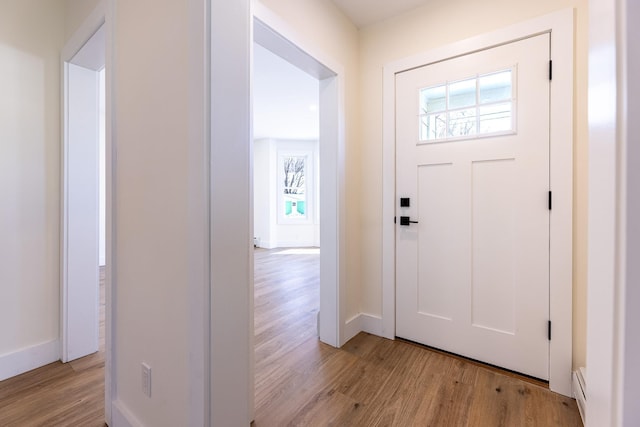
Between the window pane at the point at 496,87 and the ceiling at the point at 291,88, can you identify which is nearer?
the window pane at the point at 496,87

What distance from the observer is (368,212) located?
2277 mm

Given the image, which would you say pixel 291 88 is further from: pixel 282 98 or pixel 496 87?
pixel 496 87

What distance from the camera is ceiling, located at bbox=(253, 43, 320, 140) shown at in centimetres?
303

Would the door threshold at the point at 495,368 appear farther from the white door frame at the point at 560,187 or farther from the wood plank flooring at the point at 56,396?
the wood plank flooring at the point at 56,396

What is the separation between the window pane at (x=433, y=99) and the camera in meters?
1.95

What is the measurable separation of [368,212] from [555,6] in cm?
163

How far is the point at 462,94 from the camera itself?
6.15 feet

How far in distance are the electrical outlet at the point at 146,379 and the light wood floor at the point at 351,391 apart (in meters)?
0.48

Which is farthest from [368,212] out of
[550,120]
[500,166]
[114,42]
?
[114,42]

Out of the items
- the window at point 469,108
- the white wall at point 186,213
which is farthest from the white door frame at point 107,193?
the window at point 469,108

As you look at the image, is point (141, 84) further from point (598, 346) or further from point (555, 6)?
point (555, 6)

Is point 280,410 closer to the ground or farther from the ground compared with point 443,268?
closer to the ground

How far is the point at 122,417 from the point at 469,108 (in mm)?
2489

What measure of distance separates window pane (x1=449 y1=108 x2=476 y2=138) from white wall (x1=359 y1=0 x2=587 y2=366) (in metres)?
0.49
